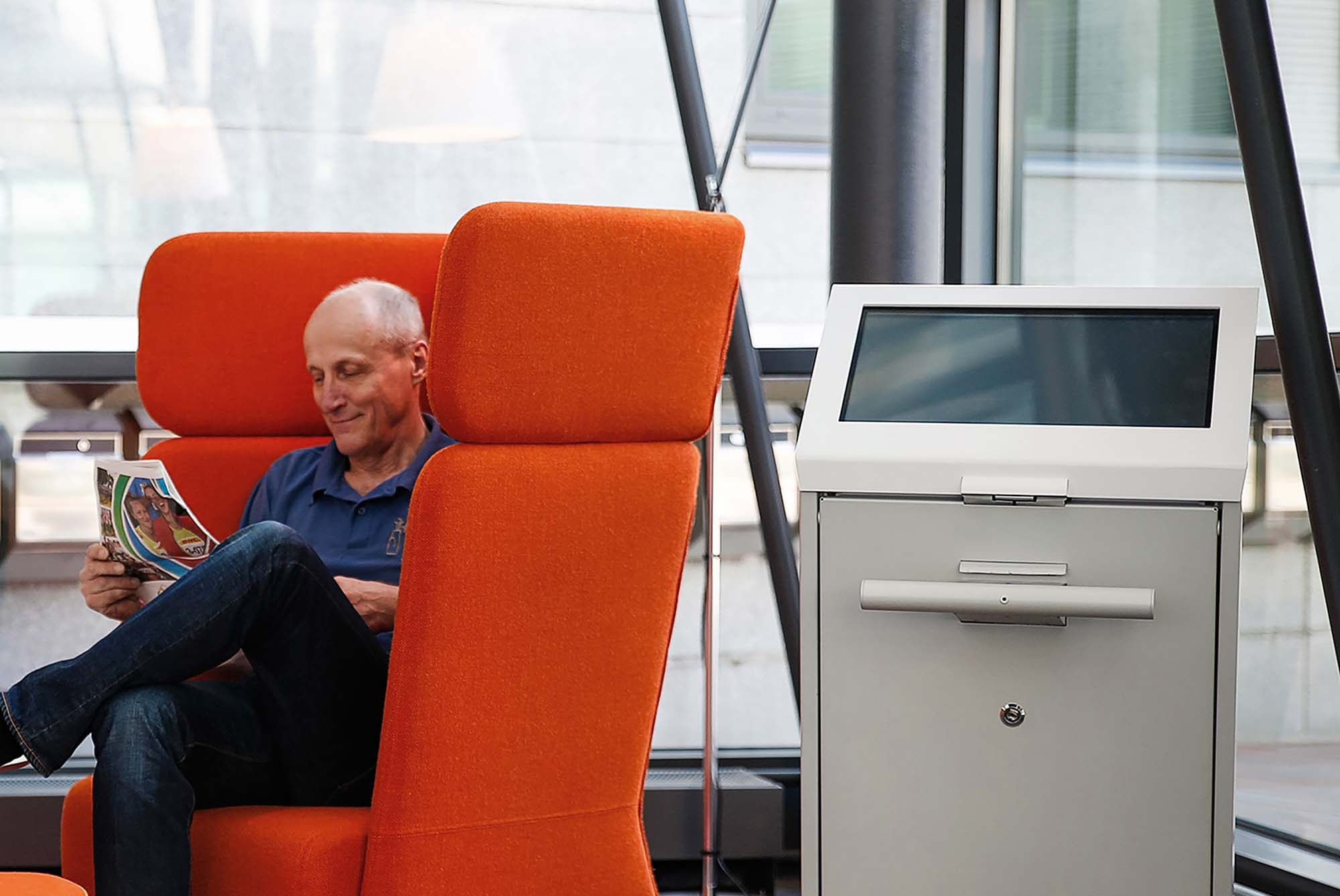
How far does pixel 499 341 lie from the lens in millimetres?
1589

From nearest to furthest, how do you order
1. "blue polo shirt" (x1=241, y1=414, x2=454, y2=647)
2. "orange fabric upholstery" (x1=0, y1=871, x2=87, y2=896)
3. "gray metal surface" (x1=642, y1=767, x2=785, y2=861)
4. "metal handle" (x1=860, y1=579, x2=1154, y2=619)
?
"orange fabric upholstery" (x1=0, y1=871, x2=87, y2=896), "metal handle" (x1=860, y1=579, x2=1154, y2=619), "blue polo shirt" (x1=241, y1=414, x2=454, y2=647), "gray metal surface" (x1=642, y1=767, x2=785, y2=861)

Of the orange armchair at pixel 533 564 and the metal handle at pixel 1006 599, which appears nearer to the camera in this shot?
the metal handle at pixel 1006 599

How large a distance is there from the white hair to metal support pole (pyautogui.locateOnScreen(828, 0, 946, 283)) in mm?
824

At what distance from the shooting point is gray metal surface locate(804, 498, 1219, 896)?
4.88 ft


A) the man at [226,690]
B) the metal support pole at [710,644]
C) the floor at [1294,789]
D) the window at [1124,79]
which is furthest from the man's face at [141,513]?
the window at [1124,79]

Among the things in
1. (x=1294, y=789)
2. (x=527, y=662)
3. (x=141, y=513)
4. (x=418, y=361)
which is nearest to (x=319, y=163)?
(x=418, y=361)

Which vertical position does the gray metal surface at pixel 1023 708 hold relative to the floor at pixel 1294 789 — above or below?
above

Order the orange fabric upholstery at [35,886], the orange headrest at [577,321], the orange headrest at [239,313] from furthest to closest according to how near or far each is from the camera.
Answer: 1. the orange headrest at [239,313]
2. the orange headrest at [577,321]
3. the orange fabric upholstery at [35,886]

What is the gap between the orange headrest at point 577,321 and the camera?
158 cm

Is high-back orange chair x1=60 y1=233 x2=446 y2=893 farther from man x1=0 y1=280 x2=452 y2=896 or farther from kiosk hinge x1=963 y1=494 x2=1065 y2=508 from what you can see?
kiosk hinge x1=963 y1=494 x2=1065 y2=508

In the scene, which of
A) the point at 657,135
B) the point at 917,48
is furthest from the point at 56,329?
the point at 917,48

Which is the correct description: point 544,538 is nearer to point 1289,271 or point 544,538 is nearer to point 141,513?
point 141,513

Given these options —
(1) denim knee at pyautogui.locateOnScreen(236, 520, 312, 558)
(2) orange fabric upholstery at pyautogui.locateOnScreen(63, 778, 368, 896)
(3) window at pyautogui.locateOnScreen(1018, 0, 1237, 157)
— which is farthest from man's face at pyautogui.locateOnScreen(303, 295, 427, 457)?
(3) window at pyautogui.locateOnScreen(1018, 0, 1237, 157)

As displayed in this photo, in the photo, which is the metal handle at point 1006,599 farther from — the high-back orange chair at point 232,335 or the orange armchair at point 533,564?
the high-back orange chair at point 232,335
